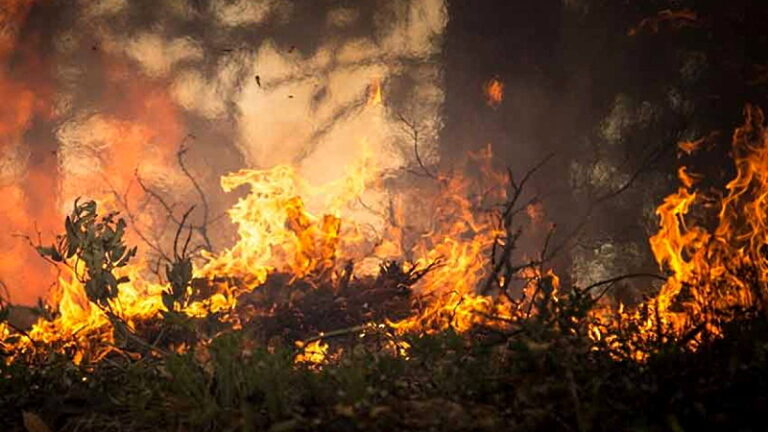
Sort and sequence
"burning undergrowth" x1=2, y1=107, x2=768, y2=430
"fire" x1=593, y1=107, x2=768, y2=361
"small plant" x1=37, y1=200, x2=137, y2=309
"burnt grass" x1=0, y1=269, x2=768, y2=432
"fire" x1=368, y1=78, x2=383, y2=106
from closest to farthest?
"burnt grass" x1=0, y1=269, x2=768, y2=432 < "burning undergrowth" x1=2, y1=107, x2=768, y2=430 < "small plant" x1=37, y1=200, x2=137, y2=309 < "fire" x1=593, y1=107, x2=768, y2=361 < "fire" x1=368, y1=78, x2=383, y2=106

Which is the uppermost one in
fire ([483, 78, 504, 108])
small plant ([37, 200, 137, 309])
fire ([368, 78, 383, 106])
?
fire ([368, 78, 383, 106])

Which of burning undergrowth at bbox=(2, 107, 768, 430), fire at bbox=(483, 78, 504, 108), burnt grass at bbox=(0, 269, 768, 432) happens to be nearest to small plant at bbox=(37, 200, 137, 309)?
burning undergrowth at bbox=(2, 107, 768, 430)

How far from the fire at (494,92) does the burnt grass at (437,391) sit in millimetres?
8461

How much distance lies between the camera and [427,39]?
12516 mm

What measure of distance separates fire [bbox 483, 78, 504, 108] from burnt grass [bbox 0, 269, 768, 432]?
846cm

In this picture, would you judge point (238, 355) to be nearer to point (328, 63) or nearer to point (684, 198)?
point (684, 198)

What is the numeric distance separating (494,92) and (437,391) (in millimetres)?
9210

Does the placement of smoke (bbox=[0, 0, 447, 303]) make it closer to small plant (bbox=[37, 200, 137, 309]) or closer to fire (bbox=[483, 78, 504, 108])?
fire (bbox=[483, 78, 504, 108])

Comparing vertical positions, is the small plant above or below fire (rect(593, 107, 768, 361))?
below

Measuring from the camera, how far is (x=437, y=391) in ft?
10.5

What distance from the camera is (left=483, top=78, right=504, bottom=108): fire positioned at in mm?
11637

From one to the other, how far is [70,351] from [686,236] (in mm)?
6391

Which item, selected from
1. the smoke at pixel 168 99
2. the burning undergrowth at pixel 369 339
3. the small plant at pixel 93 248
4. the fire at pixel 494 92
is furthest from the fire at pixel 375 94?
the small plant at pixel 93 248

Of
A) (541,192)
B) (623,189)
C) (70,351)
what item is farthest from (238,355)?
(541,192)
